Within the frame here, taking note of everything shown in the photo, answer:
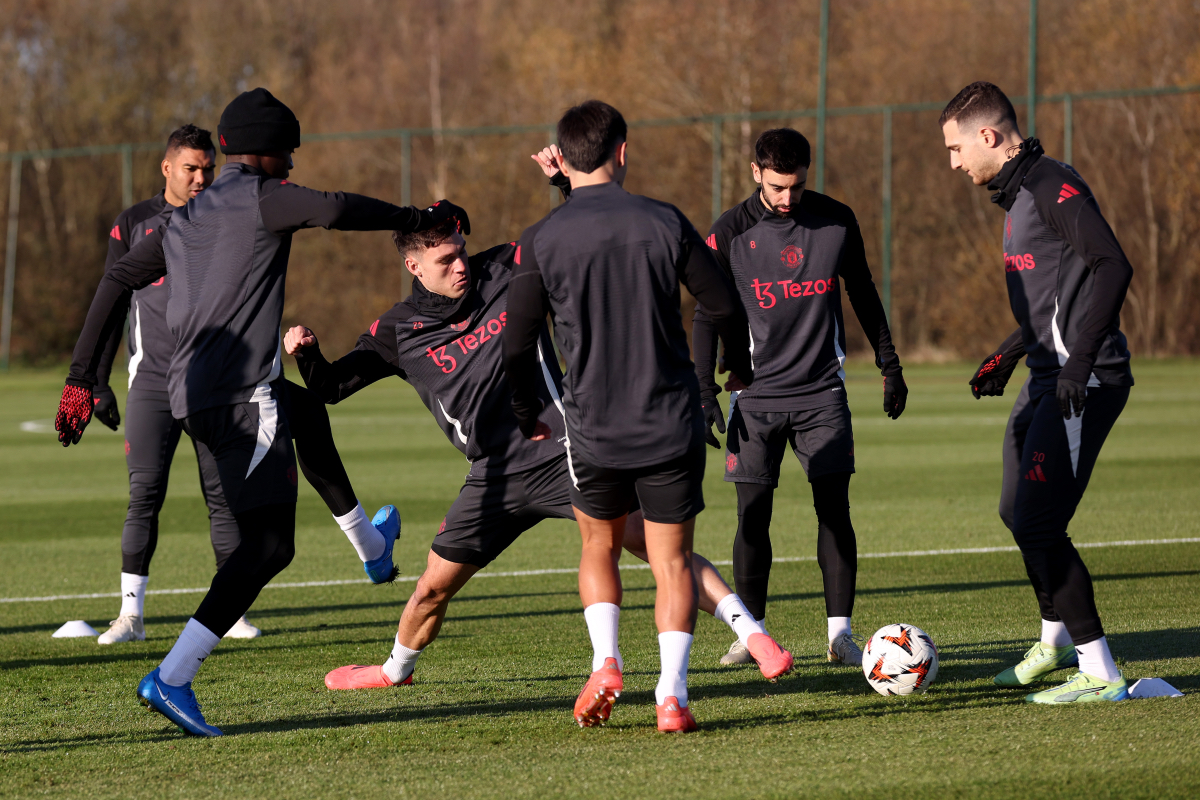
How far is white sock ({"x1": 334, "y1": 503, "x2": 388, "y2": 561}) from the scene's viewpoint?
608 centimetres

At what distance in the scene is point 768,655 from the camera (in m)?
4.86

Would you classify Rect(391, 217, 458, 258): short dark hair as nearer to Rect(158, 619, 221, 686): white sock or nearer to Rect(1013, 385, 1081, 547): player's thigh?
Rect(158, 619, 221, 686): white sock

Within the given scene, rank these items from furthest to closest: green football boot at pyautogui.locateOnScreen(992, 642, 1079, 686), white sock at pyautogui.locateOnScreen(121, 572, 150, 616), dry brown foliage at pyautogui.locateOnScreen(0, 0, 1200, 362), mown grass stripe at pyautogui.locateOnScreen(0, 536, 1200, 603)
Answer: dry brown foliage at pyautogui.locateOnScreen(0, 0, 1200, 362) → mown grass stripe at pyautogui.locateOnScreen(0, 536, 1200, 603) → white sock at pyautogui.locateOnScreen(121, 572, 150, 616) → green football boot at pyautogui.locateOnScreen(992, 642, 1079, 686)

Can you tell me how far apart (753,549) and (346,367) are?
187 centimetres

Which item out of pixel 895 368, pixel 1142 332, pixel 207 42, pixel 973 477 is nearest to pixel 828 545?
pixel 895 368

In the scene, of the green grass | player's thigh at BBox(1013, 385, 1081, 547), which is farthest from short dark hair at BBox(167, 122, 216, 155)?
player's thigh at BBox(1013, 385, 1081, 547)

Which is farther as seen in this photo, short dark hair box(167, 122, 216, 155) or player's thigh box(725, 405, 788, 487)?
short dark hair box(167, 122, 216, 155)

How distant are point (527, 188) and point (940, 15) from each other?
13342 mm

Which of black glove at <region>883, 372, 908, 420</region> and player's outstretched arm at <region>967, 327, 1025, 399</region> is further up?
player's outstretched arm at <region>967, 327, 1025, 399</region>

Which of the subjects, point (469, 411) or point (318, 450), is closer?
point (469, 411)

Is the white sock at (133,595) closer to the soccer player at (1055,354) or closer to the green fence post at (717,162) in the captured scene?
the soccer player at (1055,354)

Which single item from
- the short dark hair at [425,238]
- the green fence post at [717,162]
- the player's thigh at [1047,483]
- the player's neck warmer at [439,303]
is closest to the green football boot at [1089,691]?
the player's thigh at [1047,483]

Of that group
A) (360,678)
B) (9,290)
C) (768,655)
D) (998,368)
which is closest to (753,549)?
(768,655)

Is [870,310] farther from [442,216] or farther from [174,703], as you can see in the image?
[174,703]
